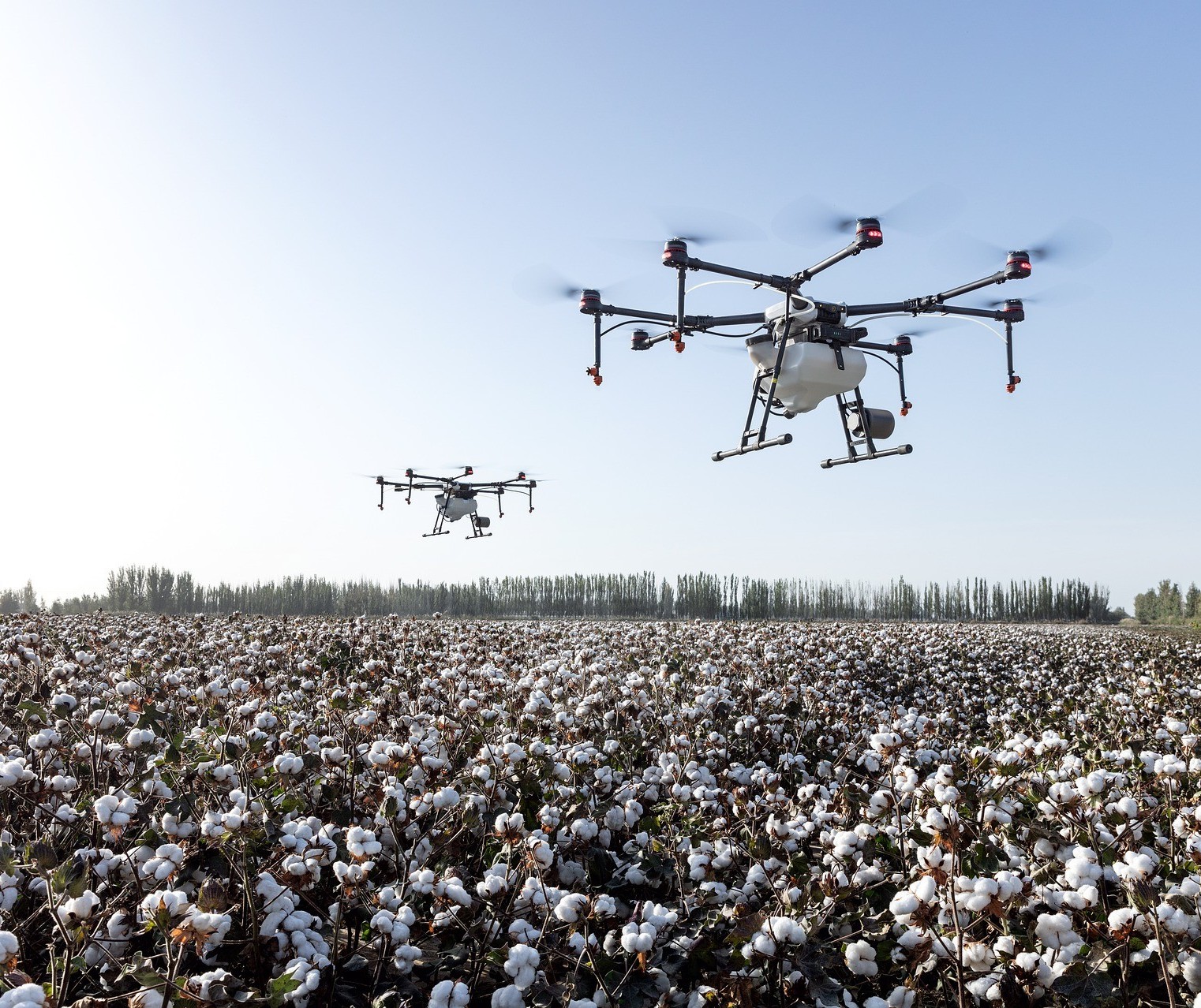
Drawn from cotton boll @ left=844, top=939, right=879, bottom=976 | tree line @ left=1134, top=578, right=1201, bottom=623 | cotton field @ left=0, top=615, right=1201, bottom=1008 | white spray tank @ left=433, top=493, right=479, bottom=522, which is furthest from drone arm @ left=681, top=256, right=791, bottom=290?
tree line @ left=1134, top=578, right=1201, bottom=623

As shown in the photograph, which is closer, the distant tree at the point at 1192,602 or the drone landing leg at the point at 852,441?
the drone landing leg at the point at 852,441

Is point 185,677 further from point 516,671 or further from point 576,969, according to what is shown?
point 576,969

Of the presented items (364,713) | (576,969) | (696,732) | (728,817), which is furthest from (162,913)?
(696,732)

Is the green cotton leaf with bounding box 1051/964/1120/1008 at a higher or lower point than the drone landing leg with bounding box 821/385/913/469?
lower

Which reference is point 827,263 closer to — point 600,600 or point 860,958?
point 860,958

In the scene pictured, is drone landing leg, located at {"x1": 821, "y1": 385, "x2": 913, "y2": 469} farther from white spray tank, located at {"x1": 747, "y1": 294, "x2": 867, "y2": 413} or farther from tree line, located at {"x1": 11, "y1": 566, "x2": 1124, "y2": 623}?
tree line, located at {"x1": 11, "y1": 566, "x2": 1124, "y2": 623}

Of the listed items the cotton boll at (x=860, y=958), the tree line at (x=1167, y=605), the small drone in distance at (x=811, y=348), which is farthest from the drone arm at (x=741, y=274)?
the tree line at (x=1167, y=605)

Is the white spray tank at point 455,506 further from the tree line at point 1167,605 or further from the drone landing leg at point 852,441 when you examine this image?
Result: the tree line at point 1167,605
